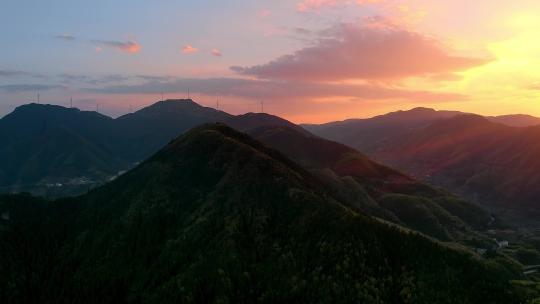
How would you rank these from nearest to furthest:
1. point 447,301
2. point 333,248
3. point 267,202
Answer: point 447,301 < point 333,248 < point 267,202

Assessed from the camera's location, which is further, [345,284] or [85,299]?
[85,299]

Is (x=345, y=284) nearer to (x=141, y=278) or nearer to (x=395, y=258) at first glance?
(x=395, y=258)

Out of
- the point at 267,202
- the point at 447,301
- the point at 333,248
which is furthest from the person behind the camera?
the point at 267,202

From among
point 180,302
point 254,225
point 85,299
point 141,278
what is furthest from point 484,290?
point 85,299

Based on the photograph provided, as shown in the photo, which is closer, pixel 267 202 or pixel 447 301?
pixel 447 301

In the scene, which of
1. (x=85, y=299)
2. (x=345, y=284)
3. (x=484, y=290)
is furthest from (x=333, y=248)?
(x=85, y=299)

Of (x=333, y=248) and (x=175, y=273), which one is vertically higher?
(x=333, y=248)

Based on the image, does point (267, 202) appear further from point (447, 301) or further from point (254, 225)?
point (447, 301)

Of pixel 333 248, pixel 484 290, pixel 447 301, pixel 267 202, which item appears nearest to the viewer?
Answer: pixel 447 301

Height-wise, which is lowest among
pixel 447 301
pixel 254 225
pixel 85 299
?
pixel 85 299
